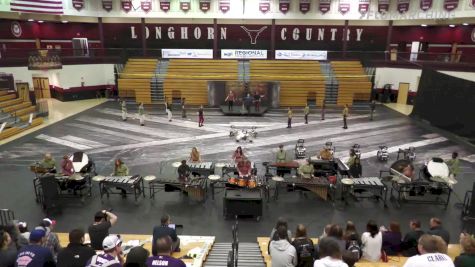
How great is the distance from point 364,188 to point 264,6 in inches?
882

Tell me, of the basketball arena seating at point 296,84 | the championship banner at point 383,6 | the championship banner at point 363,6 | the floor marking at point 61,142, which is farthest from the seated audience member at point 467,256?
the championship banner at point 383,6

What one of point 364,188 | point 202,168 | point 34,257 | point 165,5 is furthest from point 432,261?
point 165,5

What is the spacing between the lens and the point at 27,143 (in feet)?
62.5

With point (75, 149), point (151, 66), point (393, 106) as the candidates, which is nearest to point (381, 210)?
point (75, 149)

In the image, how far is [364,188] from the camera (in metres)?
12.1

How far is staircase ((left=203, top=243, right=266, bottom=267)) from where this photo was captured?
7.30 metres

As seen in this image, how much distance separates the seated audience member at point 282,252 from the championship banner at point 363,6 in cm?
2842

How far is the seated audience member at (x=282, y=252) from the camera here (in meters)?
6.16

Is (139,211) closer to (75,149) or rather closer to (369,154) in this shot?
(75,149)

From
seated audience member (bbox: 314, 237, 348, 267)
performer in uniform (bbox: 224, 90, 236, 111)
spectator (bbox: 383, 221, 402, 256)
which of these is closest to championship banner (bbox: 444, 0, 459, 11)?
performer in uniform (bbox: 224, 90, 236, 111)

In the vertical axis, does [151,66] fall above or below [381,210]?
above

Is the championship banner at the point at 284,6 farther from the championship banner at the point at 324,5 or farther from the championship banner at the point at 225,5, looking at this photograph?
the championship banner at the point at 225,5

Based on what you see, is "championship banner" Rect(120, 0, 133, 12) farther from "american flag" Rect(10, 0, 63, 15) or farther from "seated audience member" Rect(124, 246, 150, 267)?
"seated audience member" Rect(124, 246, 150, 267)

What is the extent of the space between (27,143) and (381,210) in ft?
56.8
